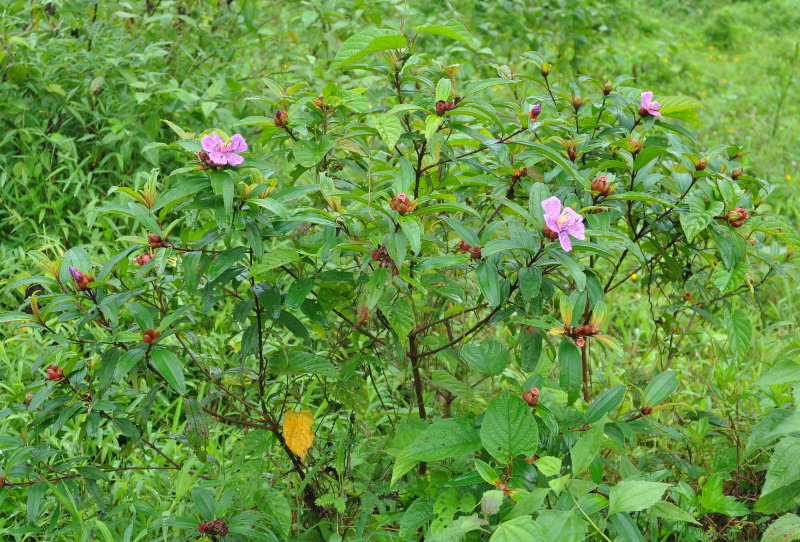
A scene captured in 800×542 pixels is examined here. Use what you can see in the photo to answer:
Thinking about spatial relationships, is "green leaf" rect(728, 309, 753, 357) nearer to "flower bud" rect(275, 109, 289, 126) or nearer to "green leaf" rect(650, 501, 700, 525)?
"green leaf" rect(650, 501, 700, 525)

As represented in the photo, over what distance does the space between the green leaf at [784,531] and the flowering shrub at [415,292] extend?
67 mm

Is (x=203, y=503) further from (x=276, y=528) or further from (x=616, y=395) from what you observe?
(x=616, y=395)

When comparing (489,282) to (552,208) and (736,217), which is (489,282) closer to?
(552,208)

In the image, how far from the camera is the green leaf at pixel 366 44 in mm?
1317

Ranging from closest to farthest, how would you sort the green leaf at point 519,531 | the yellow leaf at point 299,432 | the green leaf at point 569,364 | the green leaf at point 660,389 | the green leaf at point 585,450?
1. the green leaf at point 519,531
2. the green leaf at point 585,450
3. the green leaf at point 569,364
4. the green leaf at point 660,389
5. the yellow leaf at point 299,432

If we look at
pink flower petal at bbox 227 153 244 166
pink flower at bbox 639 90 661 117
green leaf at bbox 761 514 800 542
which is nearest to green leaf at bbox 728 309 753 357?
green leaf at bbox 761 514 800 542

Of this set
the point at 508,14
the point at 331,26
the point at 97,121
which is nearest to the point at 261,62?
the point at 331,26

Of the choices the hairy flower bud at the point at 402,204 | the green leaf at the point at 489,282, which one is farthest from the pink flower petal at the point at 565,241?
the hairy flower bud at the point at 402,204

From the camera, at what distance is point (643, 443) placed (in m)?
2.20

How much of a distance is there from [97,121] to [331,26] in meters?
1.04

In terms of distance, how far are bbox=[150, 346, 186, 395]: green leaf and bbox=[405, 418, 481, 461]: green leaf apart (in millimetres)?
443

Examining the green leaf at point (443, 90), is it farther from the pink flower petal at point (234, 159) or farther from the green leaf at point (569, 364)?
the green leaf at point (569, 364)

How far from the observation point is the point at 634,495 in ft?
3.93

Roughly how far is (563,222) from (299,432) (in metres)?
0.72
